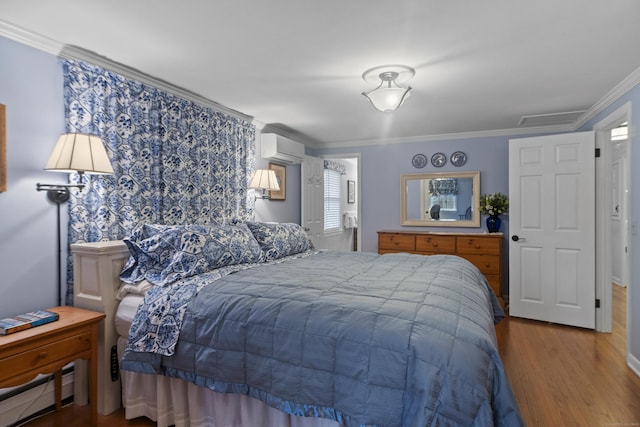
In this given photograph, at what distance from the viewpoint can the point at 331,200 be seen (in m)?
6.59

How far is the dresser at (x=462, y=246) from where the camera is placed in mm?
4254

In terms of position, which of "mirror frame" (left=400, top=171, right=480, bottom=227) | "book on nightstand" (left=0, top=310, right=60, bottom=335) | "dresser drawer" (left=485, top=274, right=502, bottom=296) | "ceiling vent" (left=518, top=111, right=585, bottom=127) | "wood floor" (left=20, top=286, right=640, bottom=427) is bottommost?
"wood floor" (left=20, top=286, right=640, bottom=427)

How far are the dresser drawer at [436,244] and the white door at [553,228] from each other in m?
0.68

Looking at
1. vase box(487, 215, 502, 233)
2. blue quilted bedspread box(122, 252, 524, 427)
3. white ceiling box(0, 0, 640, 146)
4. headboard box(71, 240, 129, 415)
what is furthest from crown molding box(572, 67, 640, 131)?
headboard box(71, 240, 129, 415)

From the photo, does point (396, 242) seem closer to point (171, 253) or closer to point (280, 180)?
point (280, 180)

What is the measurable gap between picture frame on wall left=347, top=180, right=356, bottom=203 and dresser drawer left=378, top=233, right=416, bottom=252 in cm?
247

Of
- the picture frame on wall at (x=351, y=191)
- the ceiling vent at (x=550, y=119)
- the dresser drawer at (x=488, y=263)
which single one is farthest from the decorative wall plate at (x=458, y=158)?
the picture frame on wall at (x=351, y=191)

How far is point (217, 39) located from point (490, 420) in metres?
2.38

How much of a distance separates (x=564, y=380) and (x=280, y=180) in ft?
11.6

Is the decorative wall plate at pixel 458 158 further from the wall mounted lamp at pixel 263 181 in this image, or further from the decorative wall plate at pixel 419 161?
the wall mounted lamp at pixel 263 181

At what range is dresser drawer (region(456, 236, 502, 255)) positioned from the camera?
4250 millimetres

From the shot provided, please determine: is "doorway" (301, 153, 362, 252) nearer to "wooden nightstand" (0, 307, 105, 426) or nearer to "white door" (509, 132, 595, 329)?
"white door" (509, 132, 595, 329)

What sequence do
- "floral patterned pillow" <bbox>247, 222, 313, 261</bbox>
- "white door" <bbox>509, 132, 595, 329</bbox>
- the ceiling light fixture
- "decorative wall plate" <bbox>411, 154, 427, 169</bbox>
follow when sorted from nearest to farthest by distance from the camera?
the ceiling light fixture
"floral patterned pillow" <bbox>247, 222, 313, 261</bbox>
"white door" <bbox>509, 132, 595, 329</bbox>
"decorative wall plate" <bbox>411, 154, 427, 169</bbox>

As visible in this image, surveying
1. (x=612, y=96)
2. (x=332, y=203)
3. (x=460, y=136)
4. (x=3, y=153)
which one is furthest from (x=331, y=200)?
(x=3, y=153)
